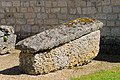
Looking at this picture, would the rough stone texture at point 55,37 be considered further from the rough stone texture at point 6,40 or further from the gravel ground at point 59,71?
the rough stone texture at point 6,40

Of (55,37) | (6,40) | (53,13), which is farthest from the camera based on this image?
(53,13)

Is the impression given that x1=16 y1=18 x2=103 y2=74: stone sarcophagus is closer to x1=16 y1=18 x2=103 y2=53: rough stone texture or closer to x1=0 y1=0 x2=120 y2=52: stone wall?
x1=16 y1=18 x2=103 y2=53: rough stone texture

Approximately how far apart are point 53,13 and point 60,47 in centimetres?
357

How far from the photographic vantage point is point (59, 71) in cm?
720

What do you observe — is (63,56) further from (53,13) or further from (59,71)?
(53,13)

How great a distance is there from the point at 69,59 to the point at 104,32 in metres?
2.82

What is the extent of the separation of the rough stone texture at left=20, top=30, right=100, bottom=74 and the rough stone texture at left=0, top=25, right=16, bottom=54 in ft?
8.25

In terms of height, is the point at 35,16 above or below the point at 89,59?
above

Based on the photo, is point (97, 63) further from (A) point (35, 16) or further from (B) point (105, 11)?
(A) point (35, 16)

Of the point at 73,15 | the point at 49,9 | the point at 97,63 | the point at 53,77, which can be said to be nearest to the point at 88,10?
the point at 73,15

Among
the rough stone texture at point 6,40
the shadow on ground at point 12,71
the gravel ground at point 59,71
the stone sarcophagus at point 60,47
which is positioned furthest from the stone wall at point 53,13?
the shadow on ground at point 12,71

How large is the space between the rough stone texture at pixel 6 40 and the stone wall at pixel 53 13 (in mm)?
1373

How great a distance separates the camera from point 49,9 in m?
10.6

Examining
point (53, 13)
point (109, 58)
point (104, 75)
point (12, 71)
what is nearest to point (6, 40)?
point (53, 13)
